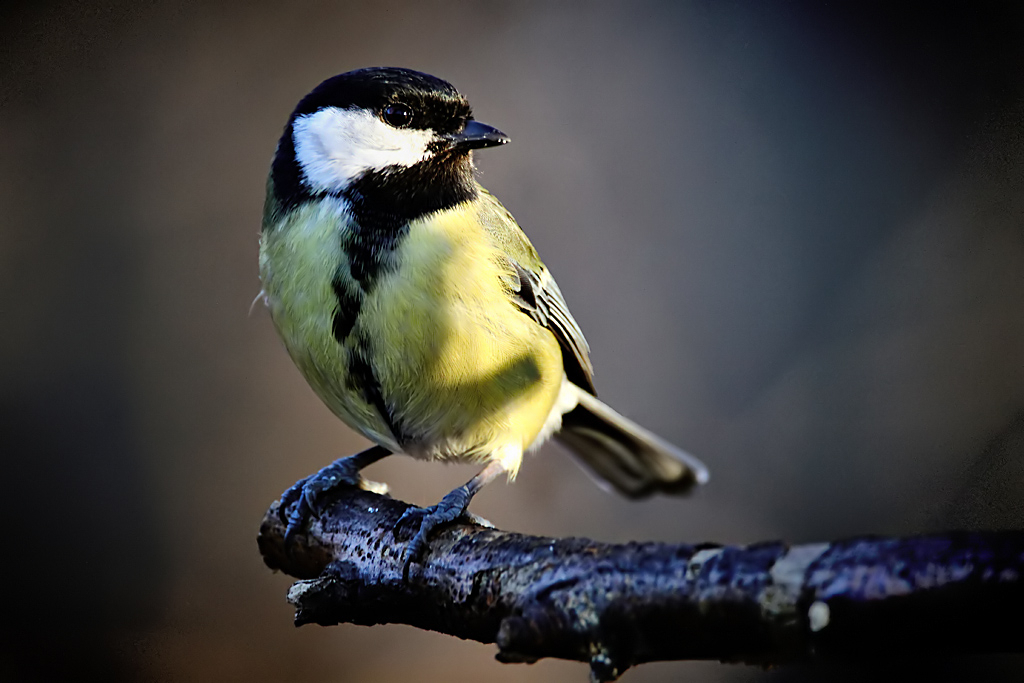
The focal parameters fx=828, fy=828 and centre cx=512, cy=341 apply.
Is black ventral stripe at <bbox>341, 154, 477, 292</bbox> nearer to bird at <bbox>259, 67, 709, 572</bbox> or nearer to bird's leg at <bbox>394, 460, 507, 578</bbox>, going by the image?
Result: bird at <bbox>259, 67, 709, 572</bbox>

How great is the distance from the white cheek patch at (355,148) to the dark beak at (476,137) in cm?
4

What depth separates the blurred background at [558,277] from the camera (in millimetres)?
1353

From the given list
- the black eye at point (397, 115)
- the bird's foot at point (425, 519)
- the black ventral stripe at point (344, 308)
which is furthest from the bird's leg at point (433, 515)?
the black eye at point (397, 115)

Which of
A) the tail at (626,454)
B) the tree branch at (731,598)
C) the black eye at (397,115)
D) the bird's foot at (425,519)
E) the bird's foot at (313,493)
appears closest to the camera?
the tree branch at (731,598)

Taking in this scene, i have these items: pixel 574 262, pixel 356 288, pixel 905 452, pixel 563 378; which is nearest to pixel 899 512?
pixel 905 452

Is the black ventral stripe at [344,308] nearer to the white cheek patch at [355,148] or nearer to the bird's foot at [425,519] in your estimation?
the white cheek patch at [355,148]

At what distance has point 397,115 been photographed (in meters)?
1.19

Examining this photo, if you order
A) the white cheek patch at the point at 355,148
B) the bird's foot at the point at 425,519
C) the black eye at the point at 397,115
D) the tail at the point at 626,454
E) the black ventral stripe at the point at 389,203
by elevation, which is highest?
the black eye at the point at 397,115

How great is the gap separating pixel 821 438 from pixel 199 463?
4.27 ft

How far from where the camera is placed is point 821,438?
166 cm

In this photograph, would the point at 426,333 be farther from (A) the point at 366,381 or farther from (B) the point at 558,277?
(B) the point at 558,277

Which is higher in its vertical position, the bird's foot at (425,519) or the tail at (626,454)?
the bird's foot at (425,519)

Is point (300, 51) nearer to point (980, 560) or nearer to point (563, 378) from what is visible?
point (563, 378)

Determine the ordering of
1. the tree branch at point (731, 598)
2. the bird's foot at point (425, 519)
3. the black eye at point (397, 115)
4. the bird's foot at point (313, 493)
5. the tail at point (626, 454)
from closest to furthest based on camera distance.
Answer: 1. the tree branch at point (731, 598)
2. the bird's foot at point (425, 519)
3. the black eye at point (397, 115)
4. the bird's foot at point (313, 493)
5. the tail at point (626, 454)
